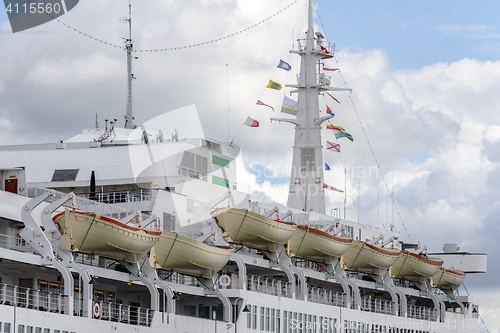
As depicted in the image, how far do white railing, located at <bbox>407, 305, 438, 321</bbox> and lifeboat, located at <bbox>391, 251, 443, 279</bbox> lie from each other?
125 inches

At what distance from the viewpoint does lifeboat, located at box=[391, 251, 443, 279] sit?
313ft

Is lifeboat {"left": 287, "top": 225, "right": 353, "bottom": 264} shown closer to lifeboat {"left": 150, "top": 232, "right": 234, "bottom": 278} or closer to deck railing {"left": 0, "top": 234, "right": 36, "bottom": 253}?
lifeboat {"left": 150, "top": 232, "right": 234, "bottom": 278}

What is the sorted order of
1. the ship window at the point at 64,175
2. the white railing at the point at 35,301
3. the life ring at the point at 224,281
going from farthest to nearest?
1. the ship window at the point at 64,175
2. the life ring at the point at 224,281
3. the white railing at the point at 35,301

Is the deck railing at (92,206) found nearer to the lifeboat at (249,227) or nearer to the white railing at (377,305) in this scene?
the lifeboat at (249,227)

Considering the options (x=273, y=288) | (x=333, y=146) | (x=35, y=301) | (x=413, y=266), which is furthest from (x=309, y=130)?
(x=35, y=301)

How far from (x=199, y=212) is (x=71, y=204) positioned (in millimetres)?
16803

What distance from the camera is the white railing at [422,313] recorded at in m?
99.8

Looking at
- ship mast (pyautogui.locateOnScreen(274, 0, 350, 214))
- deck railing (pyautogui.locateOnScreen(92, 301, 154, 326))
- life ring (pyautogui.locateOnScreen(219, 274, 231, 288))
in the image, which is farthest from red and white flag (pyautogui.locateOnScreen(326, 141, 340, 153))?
deck railing (pyautogui.locateOnScreen(92, 301, 154, 326))

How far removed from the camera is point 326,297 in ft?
281

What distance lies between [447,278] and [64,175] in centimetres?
3931

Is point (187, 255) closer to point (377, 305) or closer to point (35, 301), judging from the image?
point (35, 301)

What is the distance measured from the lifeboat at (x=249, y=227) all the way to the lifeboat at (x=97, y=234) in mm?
13214

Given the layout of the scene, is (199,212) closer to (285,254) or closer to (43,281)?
(285,254)

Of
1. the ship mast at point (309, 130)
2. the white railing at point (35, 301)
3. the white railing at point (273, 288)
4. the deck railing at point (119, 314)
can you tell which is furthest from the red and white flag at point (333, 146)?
the white railing at point (35, 301)
